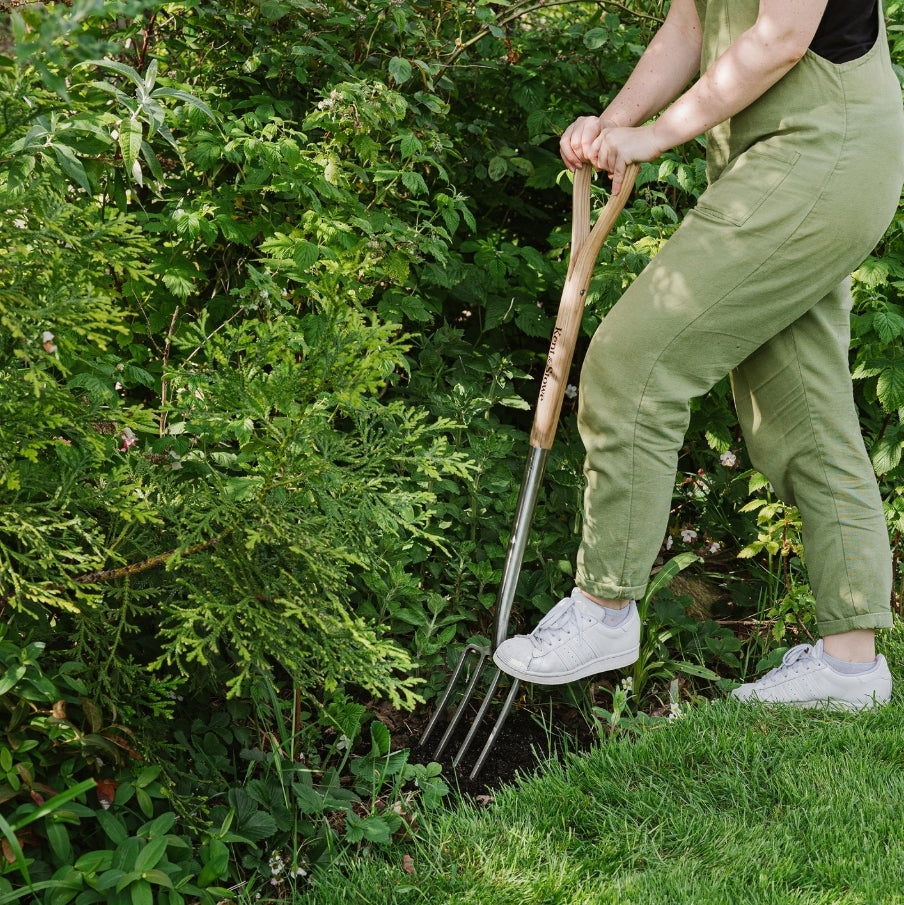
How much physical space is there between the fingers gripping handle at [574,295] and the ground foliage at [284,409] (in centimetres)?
26

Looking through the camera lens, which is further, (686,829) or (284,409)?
(686,829)

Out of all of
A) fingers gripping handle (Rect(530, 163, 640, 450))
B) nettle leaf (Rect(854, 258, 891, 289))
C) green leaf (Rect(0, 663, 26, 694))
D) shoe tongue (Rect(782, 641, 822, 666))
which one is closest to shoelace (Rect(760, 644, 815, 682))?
Result: shoe tongue (Rect(782, 641, 822, 666))

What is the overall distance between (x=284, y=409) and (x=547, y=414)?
2.79ft

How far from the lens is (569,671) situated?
239 centimetres

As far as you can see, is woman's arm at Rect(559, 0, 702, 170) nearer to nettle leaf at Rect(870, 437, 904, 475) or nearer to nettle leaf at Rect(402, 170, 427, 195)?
nettle leaf at Rect(402, 170, 427, 195)

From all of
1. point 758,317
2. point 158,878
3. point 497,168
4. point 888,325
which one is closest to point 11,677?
point 158,878

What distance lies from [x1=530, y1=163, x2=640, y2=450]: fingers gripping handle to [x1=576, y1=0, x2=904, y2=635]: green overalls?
14cm

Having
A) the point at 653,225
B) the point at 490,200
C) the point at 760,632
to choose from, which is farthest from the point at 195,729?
the point at 490,200

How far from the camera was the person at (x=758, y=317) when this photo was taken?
2119 mm

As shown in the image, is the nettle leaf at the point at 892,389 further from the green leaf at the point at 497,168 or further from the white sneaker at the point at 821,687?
the green leaf at the point at 497,168

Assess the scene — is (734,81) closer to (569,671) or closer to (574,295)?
(574,295)

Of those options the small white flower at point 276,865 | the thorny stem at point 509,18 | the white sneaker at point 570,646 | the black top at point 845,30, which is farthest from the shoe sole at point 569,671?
the thorny stem at point 509,18

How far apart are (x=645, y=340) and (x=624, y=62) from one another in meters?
1.57

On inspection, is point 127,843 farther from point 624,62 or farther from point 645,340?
point 624,62
